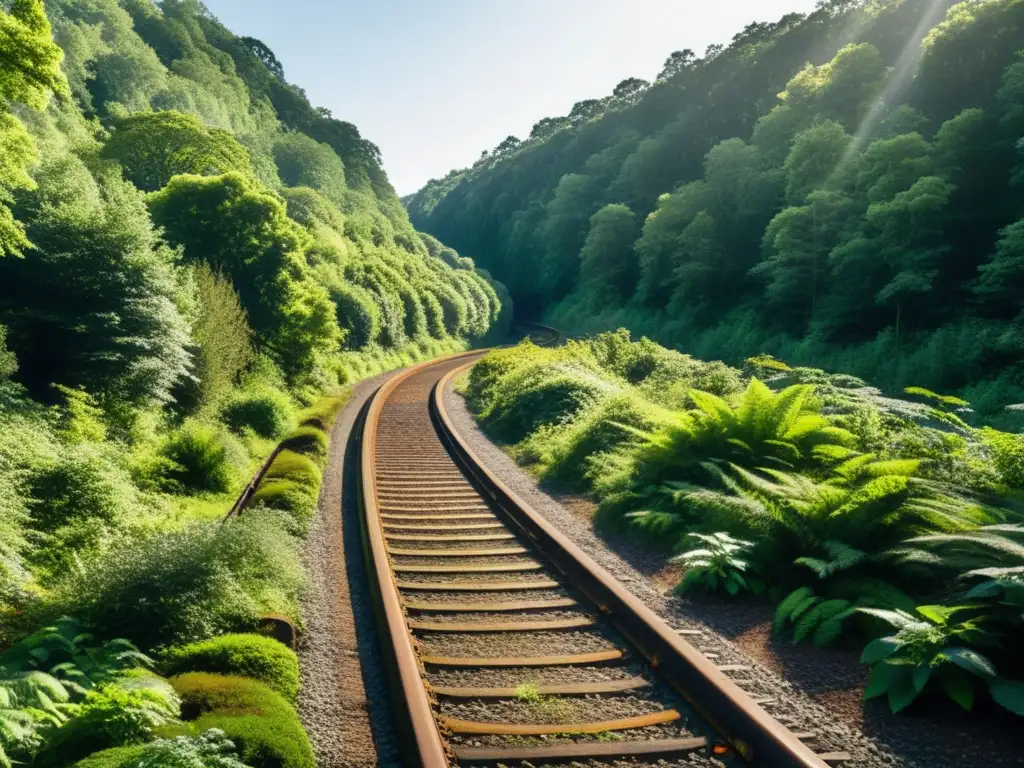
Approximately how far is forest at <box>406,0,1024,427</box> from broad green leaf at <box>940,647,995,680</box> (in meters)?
11.6

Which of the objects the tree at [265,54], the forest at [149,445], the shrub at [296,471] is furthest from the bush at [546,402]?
the tree at [265,54]

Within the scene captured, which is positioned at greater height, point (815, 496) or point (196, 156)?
point (196, 156)

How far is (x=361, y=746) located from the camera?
366 cm

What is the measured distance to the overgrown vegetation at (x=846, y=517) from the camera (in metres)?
3.85

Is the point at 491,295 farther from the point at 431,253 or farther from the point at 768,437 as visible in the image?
the point at 768,437

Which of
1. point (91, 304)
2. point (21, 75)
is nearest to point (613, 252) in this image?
point (91, 304)

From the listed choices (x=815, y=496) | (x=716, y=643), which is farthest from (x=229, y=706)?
(x=815, y=496)

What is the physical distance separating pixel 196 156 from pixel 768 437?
38.6 meters

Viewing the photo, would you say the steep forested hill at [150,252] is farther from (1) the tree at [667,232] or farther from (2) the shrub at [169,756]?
(1) the tree at [667,232]

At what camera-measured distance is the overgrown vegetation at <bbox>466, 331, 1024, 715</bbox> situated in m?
3.85

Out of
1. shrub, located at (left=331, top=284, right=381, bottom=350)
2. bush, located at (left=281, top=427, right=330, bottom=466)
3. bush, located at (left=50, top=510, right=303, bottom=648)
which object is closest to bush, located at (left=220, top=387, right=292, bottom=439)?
bush, located at (left=281, top=427, right=330, bottom=466)

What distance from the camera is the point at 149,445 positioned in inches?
429

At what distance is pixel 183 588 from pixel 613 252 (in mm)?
47201

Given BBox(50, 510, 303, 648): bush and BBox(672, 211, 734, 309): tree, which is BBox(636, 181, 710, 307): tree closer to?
BBox(672, 211, 734, 309): tree
